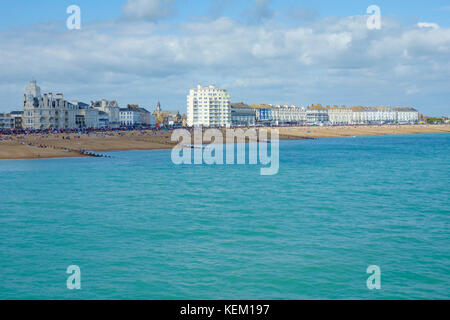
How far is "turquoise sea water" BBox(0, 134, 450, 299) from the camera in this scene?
42.8ft

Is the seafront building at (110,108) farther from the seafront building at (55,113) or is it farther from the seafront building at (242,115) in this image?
the seafront building at (242,115)

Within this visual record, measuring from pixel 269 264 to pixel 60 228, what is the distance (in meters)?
9.40

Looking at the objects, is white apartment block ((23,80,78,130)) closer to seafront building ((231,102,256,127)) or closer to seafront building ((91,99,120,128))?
seafront building ((91,99,120,128))

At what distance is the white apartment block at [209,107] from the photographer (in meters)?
166

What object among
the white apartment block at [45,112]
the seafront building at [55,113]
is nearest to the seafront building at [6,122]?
the seafront building at [55,113]

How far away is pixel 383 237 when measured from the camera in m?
17.7

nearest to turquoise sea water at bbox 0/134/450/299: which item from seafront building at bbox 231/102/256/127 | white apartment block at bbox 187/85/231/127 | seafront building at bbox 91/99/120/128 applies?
seafront building at bbox 91/99/120/128

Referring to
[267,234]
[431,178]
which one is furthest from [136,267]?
[431,178]

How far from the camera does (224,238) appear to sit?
58.6 feet

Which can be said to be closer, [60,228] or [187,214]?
[60,228]

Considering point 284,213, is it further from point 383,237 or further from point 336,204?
point 383,237

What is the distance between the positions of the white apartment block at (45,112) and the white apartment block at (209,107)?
5130 cm

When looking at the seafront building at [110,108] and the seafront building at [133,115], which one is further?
the seafront building at [133,115]
